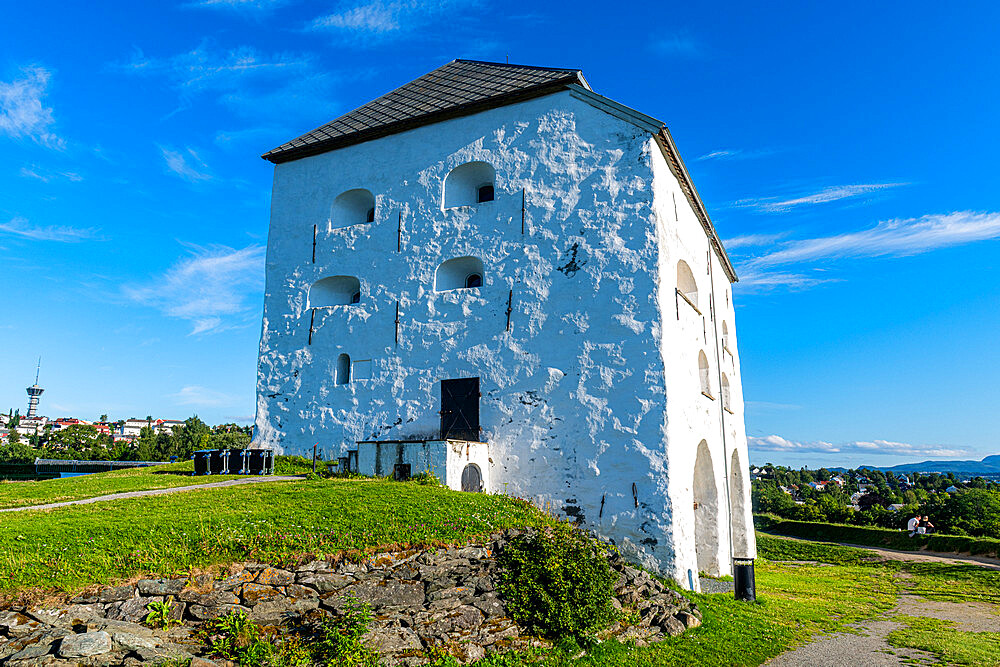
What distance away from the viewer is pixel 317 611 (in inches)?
251

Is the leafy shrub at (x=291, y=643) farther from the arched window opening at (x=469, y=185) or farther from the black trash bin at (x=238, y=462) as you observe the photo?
the arched window opening at (x=469, y=185)

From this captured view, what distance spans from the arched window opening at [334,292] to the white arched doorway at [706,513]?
9.51 metres

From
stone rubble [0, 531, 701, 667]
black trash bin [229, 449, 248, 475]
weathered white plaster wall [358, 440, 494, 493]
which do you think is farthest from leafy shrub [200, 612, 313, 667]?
black trash bin [229, 449, 248, 475]

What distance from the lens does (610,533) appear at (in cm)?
1184

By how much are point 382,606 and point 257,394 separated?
10.3 m

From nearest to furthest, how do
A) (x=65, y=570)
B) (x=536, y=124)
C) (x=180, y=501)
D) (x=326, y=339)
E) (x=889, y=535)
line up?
(x=65, y=570)
(x=180, y=501)
(x=536, y=124)
(x=326, y=339)
(x=889, y=535)

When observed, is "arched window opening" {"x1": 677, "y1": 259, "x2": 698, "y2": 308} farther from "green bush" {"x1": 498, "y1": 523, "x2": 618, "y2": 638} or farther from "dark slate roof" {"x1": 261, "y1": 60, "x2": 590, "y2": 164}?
"green bush" {"x1": 498, "y1": 523, "x2": 618, "y2": 638}

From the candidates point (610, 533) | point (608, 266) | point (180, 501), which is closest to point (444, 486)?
point (610, 533)

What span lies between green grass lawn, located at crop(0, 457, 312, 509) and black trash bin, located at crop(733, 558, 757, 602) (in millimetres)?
Result: 9347

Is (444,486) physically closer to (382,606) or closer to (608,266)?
(382,606)

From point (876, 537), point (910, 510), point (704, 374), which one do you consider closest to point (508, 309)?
point (704, 374)

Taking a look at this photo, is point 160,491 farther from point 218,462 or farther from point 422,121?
point 422,121

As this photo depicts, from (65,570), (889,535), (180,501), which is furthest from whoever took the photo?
(889,535)

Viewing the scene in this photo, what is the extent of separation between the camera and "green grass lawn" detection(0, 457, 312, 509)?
33.1ft
